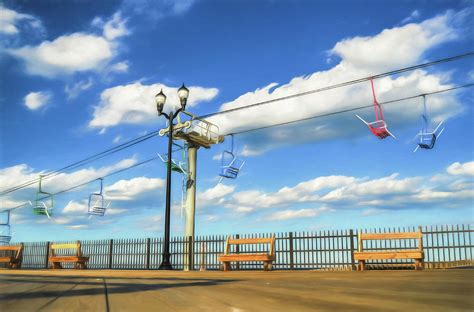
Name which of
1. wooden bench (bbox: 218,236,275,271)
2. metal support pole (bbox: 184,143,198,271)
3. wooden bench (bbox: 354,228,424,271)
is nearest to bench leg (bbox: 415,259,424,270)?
wooden bench (bbox: 354,228,424,271)

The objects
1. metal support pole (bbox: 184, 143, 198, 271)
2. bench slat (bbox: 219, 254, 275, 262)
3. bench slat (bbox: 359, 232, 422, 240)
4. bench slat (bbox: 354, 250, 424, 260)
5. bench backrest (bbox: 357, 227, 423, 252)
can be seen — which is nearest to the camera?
bench slat (bbox: 354, 250, 424, 260)

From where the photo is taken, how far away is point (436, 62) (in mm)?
17047

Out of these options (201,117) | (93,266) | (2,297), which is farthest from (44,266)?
(2,297)

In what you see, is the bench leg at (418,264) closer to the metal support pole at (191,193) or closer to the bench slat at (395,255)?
the bench slat at (395,255)

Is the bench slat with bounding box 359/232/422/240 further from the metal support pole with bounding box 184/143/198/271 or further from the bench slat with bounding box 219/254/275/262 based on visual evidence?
the metal support pole with bounding box 184/143/198/271

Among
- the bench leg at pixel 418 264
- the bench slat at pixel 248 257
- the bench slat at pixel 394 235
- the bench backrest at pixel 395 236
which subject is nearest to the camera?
the bench leg at pixel 418 264

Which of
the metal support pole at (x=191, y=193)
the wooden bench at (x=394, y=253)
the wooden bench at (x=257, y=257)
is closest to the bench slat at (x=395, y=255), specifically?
the wooden bench at (x=394, y=253)

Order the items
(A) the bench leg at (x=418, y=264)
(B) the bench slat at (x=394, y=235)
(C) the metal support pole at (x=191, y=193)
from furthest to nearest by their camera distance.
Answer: (C) the metal support pole at (x=191, y=193) → (B) the bench slat at (x=394, y=235) → (A) the bench leg at (x=418, y=264)

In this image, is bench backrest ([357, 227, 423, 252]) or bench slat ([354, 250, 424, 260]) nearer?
bench slat ([354, 250, 424, 260])

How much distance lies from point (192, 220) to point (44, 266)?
43.0 ft

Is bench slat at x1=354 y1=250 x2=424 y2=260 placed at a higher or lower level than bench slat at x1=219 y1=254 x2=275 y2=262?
higher

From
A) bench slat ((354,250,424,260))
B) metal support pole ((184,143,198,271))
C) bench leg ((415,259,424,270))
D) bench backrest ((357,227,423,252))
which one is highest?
metal support pole ((184,143,198,271))

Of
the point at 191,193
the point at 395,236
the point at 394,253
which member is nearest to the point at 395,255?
the point at 394,253

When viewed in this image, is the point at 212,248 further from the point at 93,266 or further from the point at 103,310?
the point at 103,310
